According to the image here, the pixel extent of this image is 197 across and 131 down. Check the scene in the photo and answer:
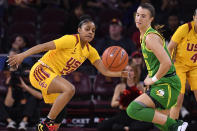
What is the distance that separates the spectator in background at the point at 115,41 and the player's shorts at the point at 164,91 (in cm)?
354

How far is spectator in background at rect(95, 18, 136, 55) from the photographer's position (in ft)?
28.1

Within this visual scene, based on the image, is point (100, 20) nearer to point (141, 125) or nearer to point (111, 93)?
point (111, 93)

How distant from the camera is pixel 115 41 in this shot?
8.65 m

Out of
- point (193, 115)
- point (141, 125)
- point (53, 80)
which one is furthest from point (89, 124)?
point (53, 80)

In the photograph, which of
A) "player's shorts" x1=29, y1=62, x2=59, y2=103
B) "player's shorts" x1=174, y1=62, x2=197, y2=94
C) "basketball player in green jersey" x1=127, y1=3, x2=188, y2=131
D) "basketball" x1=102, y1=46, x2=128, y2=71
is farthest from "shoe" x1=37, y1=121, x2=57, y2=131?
"player's shorts" x1=174, y1=62, x2=197, y2=94

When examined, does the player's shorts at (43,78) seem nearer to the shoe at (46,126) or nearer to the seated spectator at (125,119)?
the shoe at (46,126)

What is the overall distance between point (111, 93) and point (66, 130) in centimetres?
148

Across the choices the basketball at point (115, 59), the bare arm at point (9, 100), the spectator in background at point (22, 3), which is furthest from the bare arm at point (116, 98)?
the spectator in background at point (22, 3)

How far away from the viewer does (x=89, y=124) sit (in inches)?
311

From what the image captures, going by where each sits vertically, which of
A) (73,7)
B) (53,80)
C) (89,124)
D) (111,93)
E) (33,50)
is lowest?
(89,124)

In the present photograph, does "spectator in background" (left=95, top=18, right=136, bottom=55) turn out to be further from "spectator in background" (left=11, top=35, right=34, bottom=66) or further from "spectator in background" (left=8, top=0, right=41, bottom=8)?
"spectator in background" (left=8, top=0, right=41, bottom=8)

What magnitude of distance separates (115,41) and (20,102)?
2.32 metres

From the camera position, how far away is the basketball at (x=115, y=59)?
20.6 feet

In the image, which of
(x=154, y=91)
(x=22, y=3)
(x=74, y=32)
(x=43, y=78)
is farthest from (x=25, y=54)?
(x=22, y=3)
